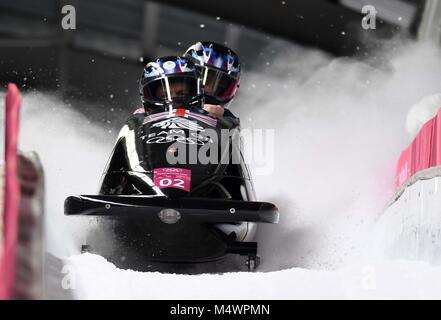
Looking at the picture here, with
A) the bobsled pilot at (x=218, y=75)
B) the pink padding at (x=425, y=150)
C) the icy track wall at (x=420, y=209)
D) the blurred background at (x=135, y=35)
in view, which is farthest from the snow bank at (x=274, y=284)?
the blurred background at (x=135, y=35)

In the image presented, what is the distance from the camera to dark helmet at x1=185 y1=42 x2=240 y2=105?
7.23 metres

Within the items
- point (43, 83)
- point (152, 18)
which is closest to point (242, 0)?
point (152, 18)

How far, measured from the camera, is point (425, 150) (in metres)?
5.69

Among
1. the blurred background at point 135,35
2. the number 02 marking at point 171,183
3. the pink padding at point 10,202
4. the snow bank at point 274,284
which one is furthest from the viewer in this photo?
the blurred background at point 135,35

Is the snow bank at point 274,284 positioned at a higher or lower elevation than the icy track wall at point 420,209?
lower

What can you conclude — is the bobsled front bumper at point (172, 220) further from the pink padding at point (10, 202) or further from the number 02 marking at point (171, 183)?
the pink padding at point (10, 202)

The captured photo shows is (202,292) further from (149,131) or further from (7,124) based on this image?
(149,131)

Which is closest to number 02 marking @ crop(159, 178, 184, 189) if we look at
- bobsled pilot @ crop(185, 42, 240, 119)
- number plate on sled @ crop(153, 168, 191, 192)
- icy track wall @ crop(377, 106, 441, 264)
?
number plate on sled @ crop(153, 168, 191, 192)

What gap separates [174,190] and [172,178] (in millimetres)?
97

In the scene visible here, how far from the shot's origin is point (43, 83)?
36.8ft

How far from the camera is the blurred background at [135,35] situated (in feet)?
37.0

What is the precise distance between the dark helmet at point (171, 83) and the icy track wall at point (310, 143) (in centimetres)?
99
